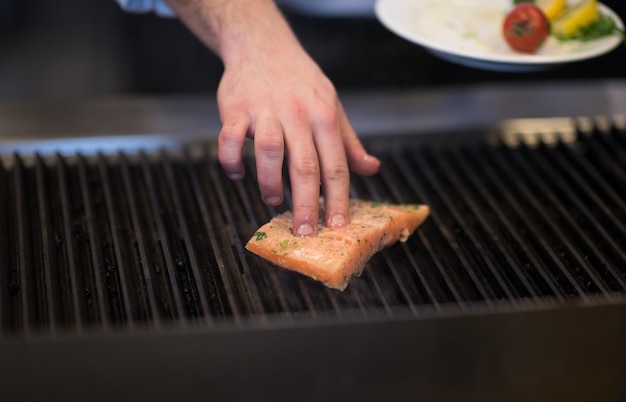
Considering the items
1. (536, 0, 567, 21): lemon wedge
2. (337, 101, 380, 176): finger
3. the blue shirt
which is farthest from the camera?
the blue shirt

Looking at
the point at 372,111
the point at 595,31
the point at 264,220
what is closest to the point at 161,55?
the point at 372,111

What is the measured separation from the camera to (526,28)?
2.64 m

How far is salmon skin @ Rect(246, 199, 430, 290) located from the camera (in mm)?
1952

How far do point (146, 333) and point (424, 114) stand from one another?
5.36 feet

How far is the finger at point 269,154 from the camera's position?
1.91m

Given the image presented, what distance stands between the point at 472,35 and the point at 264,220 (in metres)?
1.08

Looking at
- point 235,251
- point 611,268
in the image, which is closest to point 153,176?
point 235,251

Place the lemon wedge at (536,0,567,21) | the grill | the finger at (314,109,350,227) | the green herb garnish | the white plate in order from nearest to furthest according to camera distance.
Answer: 1. the grill
2. the finger at (314,109,350,227)
3. the white plate
4. the green herb garnish
5. the lemon wedge at (536,0,567,21)

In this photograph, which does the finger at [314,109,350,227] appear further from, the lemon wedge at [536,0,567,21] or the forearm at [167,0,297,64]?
the lemon wedge at [536,0,567,21]

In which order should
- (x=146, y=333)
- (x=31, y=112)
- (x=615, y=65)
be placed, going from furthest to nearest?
(x=615, y=65)
(x=31, y=112)
(x=146, y=333)

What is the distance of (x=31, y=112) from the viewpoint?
2.64 meters

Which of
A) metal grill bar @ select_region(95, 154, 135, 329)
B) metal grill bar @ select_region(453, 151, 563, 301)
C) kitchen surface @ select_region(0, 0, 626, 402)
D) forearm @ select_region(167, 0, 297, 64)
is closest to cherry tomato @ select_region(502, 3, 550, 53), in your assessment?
kitchen surface @ select_region(0, 0, 626, 402)

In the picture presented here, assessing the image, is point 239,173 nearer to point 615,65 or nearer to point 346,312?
→ point 346,312

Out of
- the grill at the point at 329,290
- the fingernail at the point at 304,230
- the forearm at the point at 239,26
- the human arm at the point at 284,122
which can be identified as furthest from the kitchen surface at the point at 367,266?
the forearm at the point at 239,26
